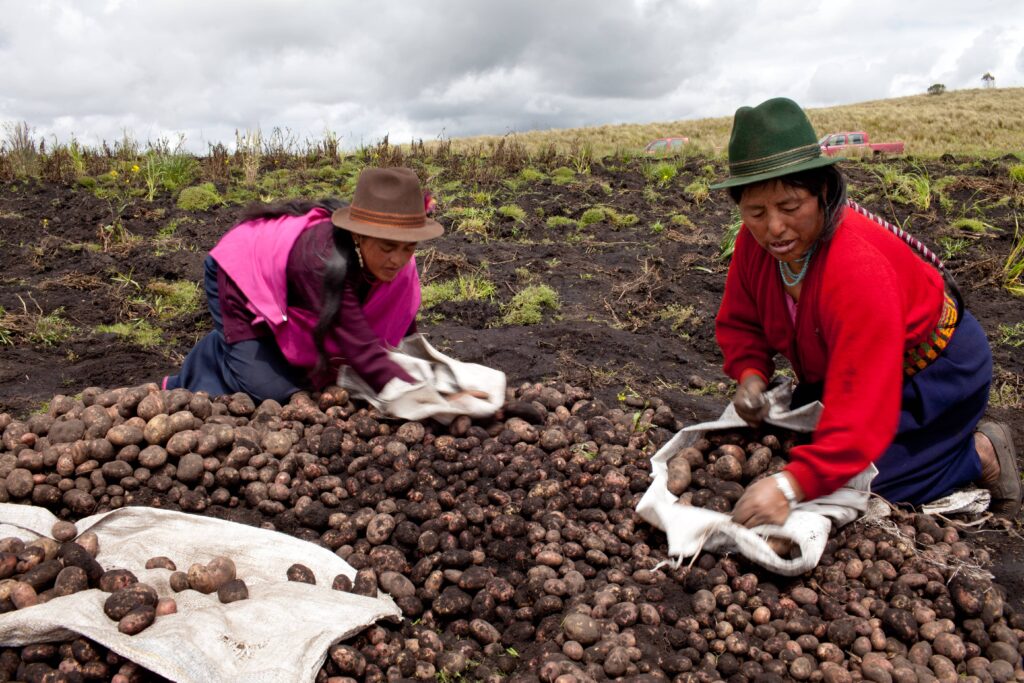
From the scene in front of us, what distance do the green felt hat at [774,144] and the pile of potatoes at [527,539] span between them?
103 cm

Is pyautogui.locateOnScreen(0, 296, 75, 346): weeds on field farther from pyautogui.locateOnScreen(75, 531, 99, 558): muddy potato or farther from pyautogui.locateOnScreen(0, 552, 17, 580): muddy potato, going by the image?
pyautogui.locateOnScreen(0, 552, 17, 580): muddy potato

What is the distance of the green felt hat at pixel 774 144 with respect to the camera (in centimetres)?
225

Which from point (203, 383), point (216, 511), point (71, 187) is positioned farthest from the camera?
point (71, 187)

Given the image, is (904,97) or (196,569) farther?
(904,97)

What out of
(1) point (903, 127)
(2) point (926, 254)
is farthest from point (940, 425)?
(1) point (903, 127)

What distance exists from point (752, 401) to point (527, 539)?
950 mm

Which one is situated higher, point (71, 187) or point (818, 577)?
point (71, 187)

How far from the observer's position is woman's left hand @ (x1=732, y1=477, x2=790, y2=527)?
2.36 meters

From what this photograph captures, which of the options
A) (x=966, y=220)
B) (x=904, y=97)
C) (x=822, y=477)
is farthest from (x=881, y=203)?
(x=904, y=97)

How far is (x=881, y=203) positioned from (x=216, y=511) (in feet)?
23.7

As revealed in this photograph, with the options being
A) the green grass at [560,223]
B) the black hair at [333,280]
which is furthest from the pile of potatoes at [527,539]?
the green grass at [560,223]

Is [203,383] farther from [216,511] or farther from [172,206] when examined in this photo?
[172,206]

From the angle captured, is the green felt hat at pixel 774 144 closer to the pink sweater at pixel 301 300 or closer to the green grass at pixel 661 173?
the pink sweater at pixel 301 300

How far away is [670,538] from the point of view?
2.49 meters
